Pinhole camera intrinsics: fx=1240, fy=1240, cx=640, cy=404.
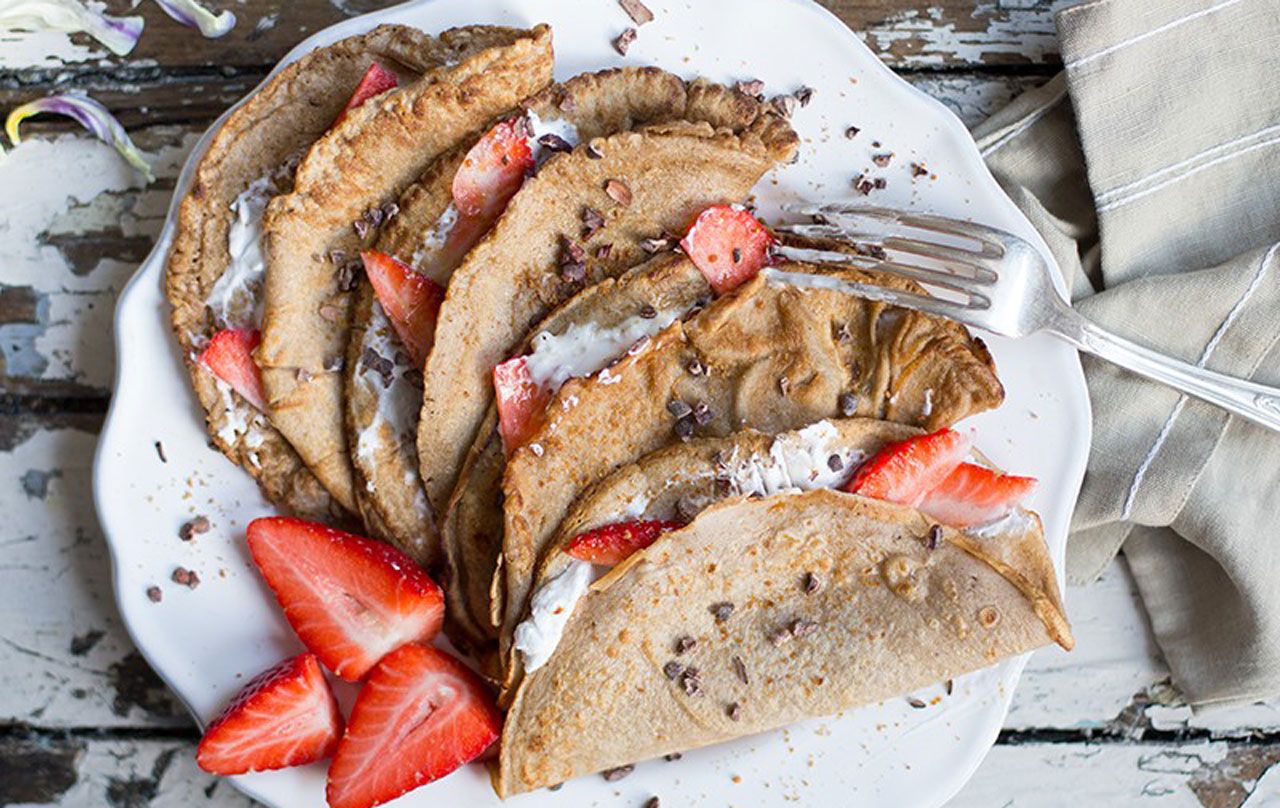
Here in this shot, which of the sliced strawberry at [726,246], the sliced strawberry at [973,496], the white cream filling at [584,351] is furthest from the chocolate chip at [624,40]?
the sliced strawberry at [973,496]

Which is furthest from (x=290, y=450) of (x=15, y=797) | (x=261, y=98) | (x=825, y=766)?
(x=825, y=766)

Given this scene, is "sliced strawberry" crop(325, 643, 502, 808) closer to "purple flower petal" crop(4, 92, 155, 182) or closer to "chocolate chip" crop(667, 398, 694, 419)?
"chocolate chip" crop(667, 398, 694, 419)

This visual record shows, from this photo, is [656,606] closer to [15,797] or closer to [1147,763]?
[1147,763]

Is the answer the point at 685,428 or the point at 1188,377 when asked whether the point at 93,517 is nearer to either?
the point at 685,428

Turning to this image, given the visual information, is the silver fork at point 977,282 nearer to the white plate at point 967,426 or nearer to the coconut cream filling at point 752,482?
the white plate at point 967,426

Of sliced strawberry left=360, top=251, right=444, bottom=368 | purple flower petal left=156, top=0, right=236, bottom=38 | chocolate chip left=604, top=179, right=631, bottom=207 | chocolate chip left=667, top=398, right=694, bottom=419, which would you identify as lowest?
chocolate chip left=667, top=398, right=694, bottom=419

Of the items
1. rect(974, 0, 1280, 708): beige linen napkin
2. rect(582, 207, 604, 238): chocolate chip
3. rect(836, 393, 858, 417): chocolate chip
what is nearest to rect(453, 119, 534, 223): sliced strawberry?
rect(582, 207, 604, 238): chocolate chip

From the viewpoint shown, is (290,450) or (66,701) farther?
(66,701)
